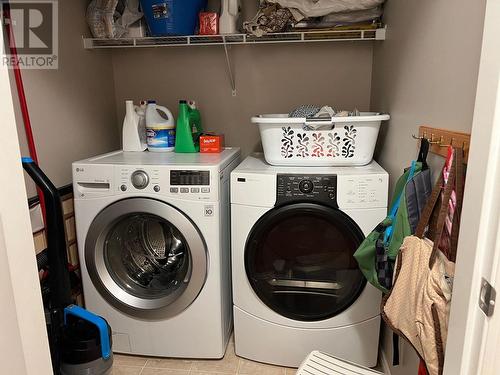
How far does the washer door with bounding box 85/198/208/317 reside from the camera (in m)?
1.65

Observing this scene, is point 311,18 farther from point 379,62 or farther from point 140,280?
point 140,280

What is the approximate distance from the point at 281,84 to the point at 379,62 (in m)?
0.58

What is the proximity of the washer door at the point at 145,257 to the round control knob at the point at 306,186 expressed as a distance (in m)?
0.51

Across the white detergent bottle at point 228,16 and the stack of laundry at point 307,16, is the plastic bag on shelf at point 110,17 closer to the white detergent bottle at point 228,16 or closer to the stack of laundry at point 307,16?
the white detergent bottle at point 228,16

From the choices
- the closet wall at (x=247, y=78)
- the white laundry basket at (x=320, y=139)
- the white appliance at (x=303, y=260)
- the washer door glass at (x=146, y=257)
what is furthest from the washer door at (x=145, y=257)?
the closet wall at (x=247, y=78)

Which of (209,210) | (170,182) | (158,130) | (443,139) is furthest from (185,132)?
(443,139)

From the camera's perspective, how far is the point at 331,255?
5.52 feet

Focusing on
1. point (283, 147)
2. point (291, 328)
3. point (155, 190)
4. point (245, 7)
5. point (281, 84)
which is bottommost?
point (291, 328)

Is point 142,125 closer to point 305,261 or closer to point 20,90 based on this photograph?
point 20,90

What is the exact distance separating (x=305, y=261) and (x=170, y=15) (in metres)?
1.45

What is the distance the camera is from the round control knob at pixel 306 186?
5.18 ft

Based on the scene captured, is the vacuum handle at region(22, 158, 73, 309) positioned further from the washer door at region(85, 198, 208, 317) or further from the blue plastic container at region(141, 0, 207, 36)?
the blue plastic container at region(141, 0, 207, 36)

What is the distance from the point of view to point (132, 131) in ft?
6.76

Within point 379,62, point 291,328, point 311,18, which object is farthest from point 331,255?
point 311,18
